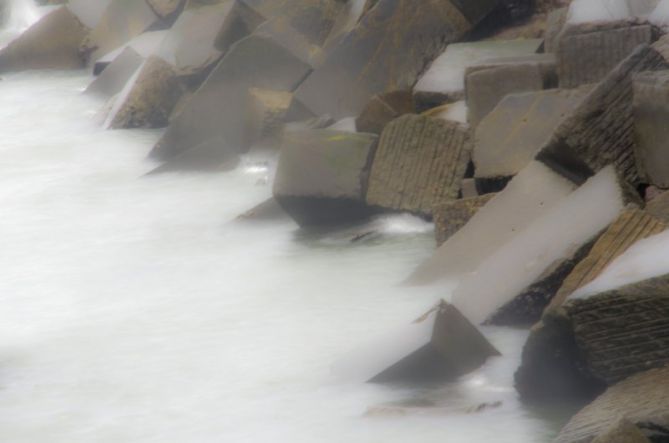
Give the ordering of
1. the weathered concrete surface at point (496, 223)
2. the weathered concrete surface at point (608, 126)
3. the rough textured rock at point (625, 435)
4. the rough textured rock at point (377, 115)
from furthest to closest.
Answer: the rough textured rock at point (377, 115), the weathered concrete surface at point (496, 223), the weathered concrete surface at point (608, 126), the rough textured rock at point (625, 435)

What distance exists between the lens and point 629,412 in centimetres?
292

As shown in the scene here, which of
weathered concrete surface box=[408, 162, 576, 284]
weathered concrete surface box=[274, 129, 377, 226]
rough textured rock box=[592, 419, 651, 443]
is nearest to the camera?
rough textured rock box=[592, 419, 651, 443]

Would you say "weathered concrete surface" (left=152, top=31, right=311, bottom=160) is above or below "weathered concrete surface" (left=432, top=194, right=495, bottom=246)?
below

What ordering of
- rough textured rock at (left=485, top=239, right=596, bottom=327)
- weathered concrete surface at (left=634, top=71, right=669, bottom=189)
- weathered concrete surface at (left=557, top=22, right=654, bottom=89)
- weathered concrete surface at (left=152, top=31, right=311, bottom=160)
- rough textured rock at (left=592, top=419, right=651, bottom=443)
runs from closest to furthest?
rough textured rock at (left=592, top=419, right=651, bottom=443)
rough textured rock at (left=485, top=239, right=596, bottom=327)
weathered concrete surface at (left=634, top=71, right=669, bottom=189)
weathered concrete surface at (left=557, top=22, right=654, bottom=89)
weathered concrete surface at (left=152, top=31, right=311, bottom=160)

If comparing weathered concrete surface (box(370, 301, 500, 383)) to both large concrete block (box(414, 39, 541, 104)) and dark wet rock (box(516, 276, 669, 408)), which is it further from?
large concrete block (box(414, 39, 541, 104))

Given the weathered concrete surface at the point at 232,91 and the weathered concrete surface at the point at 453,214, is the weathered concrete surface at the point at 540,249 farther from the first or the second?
the weathered concrete surface at the point at 232,91

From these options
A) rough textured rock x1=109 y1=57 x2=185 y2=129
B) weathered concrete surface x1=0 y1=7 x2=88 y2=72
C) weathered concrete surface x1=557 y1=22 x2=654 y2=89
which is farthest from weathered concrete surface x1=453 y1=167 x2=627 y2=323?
weathered concrete surface x1=0 y1=7 x2=88 y2=72

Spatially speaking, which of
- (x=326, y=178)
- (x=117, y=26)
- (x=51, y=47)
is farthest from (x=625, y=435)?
(x=51, y=47)

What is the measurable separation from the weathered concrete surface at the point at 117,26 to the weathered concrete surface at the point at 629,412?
7.34 m

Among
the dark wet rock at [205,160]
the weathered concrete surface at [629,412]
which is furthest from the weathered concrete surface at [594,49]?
the weathered concrete surface at [629,412]

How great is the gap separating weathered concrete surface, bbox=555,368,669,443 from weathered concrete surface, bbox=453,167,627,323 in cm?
71

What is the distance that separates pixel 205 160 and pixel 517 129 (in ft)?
7.15

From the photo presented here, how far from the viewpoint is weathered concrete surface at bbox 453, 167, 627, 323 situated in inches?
154

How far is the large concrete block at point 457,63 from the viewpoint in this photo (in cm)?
614
